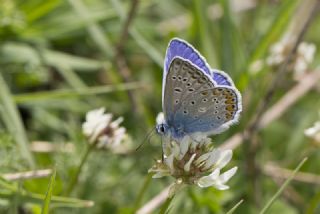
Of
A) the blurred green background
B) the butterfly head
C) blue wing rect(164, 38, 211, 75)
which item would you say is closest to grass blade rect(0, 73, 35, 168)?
the blurred green background

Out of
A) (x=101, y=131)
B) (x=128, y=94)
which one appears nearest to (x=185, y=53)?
(x=101, y=131)

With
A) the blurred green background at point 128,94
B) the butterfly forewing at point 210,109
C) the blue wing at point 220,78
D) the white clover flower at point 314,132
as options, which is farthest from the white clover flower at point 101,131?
the white clover flower at point 314,132

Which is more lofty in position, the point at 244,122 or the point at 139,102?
the point at 139,102

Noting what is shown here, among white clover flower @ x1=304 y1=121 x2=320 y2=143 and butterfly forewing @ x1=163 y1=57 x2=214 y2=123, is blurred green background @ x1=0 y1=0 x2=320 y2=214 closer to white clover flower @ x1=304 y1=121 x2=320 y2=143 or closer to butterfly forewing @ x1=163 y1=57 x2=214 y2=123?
white clover flower @ x1=304 y1=121 x2=320 y2=143

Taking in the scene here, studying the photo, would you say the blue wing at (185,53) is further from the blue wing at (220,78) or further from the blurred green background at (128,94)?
the blurred green background at (128,94)

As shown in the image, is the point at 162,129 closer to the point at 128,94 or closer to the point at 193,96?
the point at 193,96

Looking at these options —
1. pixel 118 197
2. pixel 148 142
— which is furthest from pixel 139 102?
pixel 118 197

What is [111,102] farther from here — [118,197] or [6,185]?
[6,185]
